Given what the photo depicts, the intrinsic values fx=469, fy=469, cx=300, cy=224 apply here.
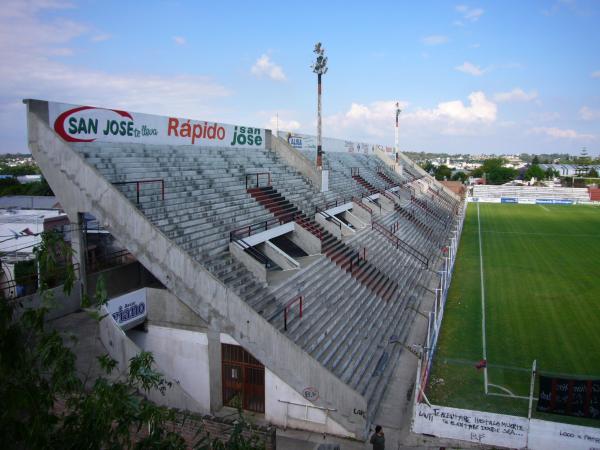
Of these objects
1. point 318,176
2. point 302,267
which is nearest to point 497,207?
point 318,176

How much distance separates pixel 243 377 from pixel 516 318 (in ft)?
39.4

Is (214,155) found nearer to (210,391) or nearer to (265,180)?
(265,180)

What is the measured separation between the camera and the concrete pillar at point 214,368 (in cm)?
1203

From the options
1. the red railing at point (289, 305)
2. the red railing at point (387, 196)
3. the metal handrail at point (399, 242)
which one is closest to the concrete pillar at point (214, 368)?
the red railing at point (289, 305)

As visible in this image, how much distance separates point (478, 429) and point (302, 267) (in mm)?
7960

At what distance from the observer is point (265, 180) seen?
72.7 ft

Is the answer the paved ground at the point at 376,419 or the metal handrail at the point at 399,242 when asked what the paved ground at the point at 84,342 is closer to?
the paved ground at the point at 376,419

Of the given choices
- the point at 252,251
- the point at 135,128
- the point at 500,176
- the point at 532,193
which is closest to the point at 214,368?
the point at 252,251

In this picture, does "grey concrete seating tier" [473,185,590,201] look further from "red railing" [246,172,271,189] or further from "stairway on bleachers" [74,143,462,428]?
"red railing" [246,172,271,189]

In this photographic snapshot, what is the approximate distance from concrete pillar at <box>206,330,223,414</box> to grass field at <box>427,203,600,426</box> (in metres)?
5.62

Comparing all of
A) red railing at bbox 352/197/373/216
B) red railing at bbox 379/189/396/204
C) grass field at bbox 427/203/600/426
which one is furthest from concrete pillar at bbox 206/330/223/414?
red railing at bbox 379/189/396/204

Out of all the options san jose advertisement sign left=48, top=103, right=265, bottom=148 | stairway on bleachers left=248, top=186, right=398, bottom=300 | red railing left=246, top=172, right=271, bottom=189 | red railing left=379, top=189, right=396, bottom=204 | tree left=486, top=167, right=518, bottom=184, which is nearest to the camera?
san jose advertisement sign left=48, top=103, right=265, bottom=148

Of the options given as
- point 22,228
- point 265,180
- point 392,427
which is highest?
point 265,180

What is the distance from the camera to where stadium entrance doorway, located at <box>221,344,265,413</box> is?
1182 cm
